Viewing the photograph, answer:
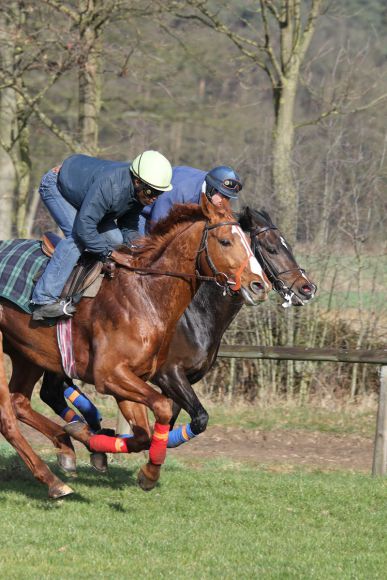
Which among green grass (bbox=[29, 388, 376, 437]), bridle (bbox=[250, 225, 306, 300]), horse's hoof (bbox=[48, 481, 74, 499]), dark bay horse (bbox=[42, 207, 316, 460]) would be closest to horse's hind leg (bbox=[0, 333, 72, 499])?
horse's hoof (bbox=[48, 481, 74, 499])

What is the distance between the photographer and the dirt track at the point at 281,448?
990 cm

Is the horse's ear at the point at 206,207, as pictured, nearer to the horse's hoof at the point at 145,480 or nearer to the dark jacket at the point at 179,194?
the dark jacket at the point at 179,194

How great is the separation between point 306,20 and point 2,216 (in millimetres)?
6470

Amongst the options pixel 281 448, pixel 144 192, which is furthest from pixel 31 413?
pixel 281 448

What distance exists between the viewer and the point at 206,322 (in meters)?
7.86

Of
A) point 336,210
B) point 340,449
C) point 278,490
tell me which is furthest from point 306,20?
point 278,490

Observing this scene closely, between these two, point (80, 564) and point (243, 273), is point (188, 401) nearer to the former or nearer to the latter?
point (243, 273)

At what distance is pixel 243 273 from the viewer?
6.34m

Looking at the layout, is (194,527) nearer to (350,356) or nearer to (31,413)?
(31,413)

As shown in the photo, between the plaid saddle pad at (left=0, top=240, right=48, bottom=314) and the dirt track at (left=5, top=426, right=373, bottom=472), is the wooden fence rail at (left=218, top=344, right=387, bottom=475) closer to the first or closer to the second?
the dirt track at (left=5, top=426, right=373, bottom=472)

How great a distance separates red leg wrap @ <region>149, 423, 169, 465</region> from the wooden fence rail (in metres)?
2.90

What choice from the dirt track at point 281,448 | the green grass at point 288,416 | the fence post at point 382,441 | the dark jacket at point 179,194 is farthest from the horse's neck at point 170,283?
the green grass at point 288,416

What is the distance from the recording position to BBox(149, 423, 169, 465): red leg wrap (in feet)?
20.1

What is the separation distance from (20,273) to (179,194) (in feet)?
5.38
